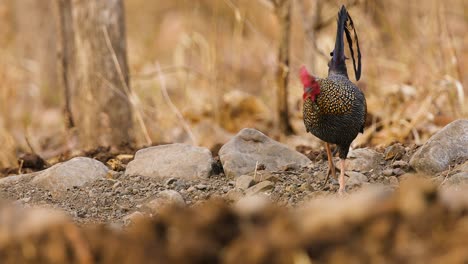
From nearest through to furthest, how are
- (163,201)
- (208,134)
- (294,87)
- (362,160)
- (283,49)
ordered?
(163,201), (362,160), (283,49), (208,134), (294,87)

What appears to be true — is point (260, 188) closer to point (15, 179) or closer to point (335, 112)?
point (335, 112)

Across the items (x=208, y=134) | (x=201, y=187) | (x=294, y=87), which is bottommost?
(x=208, y=134)

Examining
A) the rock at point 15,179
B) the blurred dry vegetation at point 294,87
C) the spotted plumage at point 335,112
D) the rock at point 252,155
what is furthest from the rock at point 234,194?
the blurred dry vegetation at point 294,87

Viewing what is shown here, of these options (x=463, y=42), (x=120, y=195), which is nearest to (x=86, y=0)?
(x=120, y=195)

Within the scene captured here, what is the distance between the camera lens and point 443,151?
507cm

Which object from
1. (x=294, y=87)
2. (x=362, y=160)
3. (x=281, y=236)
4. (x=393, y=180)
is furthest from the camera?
(x=294, y=87)

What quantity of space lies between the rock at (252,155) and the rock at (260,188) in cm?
45

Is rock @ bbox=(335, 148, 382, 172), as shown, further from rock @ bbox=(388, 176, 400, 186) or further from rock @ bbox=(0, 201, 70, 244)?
rock @ bbox=(0, 201, 70, 244)

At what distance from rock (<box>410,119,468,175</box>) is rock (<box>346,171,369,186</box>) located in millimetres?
317

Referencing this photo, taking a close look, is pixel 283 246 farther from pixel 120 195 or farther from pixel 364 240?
pixel 120 195

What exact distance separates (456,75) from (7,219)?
618cm

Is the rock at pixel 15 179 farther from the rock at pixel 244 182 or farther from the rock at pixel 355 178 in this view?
the rock at pixel 355 178

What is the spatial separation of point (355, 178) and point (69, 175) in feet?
6.13

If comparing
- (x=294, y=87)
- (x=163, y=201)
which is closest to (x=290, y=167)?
(x=163, y=201)
